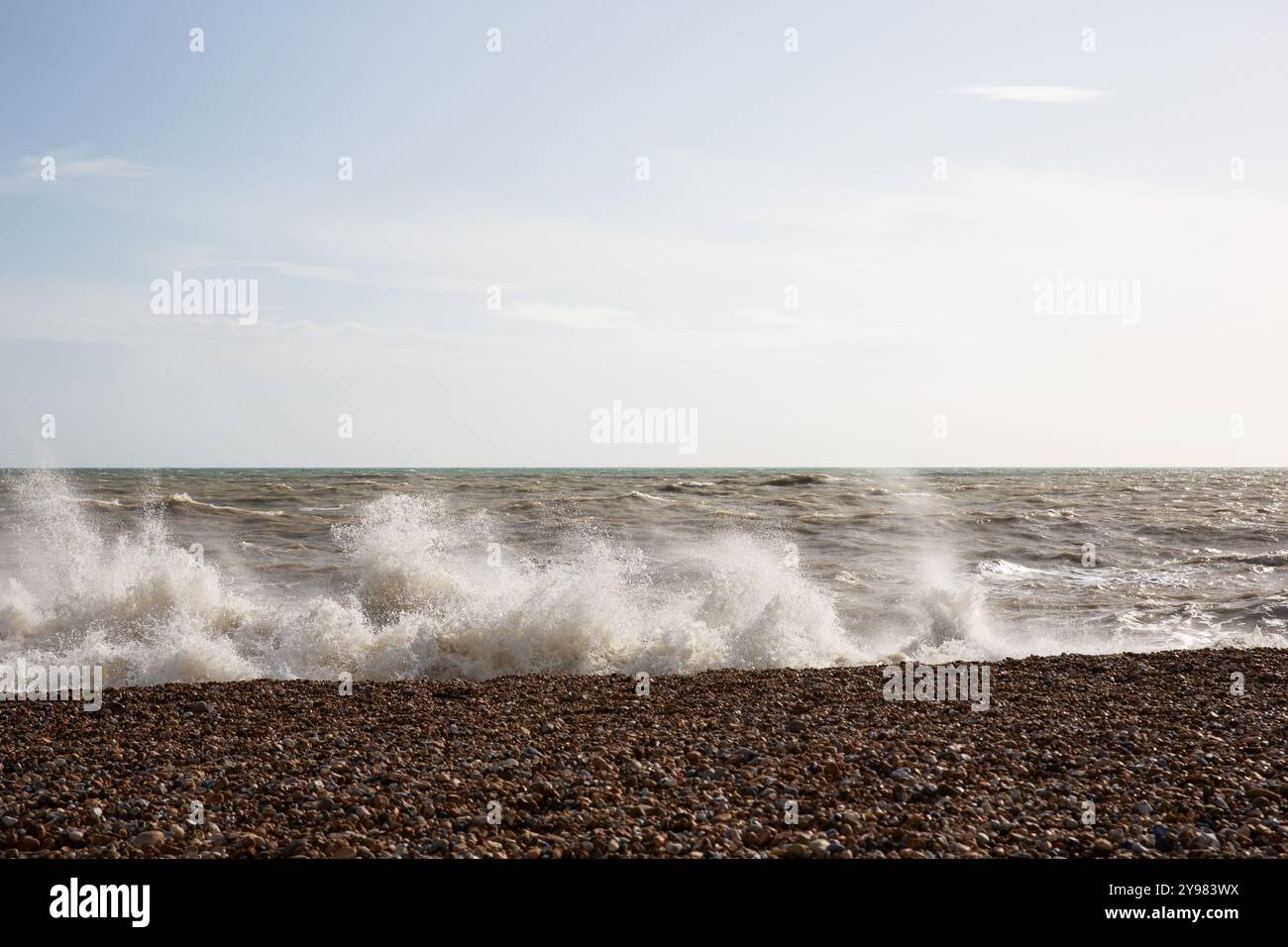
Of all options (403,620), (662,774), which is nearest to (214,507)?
(403,620)

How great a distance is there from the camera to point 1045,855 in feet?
16.2

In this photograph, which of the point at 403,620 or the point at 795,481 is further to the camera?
the point at 795,481

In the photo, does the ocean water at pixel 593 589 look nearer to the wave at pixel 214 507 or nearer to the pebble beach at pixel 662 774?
the wave at pixel 214 507

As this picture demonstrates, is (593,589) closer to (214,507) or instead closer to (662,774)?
(662,774)

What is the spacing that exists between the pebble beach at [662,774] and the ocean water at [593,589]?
2.41m

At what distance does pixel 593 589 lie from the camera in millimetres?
12719

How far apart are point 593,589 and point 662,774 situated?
6.58 meters

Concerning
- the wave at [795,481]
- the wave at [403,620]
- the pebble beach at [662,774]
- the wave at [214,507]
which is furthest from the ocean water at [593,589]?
the wave at [795,481]

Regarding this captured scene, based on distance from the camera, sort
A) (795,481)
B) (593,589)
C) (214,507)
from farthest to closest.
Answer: (795,481)
(214,507)
(593,589)

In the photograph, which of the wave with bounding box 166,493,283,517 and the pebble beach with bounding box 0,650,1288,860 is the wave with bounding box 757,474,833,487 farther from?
the pebble beach with bounding box 0,650,1288,860

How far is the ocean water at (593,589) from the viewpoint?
11.8 metres
